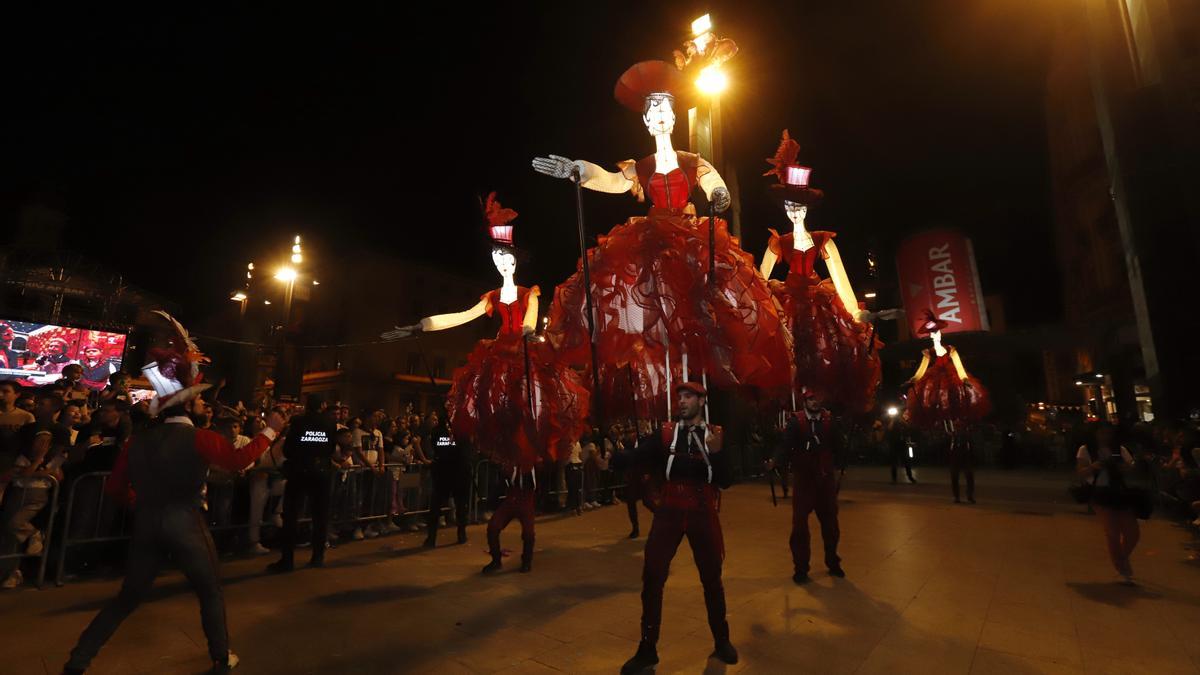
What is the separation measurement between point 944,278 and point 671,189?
24.1m

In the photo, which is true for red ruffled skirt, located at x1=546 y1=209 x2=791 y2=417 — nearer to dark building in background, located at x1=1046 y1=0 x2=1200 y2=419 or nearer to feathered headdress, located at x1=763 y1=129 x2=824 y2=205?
feathered headdress, located at x1=763 y1=129 x2=824 y2=205

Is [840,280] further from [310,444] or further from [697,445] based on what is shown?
[310,444]

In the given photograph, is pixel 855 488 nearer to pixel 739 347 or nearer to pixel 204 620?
pixel 739 347

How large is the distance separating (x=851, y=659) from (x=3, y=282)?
28.7 metres

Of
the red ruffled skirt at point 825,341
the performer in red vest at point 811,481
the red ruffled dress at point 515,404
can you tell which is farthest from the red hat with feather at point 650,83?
the performer in red vest at point 811,481

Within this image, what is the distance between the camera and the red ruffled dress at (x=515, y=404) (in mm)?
5949

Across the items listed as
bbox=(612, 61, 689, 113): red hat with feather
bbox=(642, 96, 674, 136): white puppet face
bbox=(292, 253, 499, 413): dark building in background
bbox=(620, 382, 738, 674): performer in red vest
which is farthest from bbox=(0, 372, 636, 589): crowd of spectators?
bbox=(292, 253, 499, 413): dark building in background

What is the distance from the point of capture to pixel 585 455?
1181 cm

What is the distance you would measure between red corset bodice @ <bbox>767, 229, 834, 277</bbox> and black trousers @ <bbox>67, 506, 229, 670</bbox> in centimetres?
562

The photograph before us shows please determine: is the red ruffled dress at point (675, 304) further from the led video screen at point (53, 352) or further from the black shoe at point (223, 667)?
the led video screen at point (53, 352)

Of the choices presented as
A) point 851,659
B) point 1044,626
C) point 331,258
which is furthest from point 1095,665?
point 331,258

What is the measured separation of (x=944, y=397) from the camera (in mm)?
11773

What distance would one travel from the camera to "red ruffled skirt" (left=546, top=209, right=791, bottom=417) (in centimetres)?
388

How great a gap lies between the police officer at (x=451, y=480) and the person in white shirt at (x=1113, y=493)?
7153 millimetres
